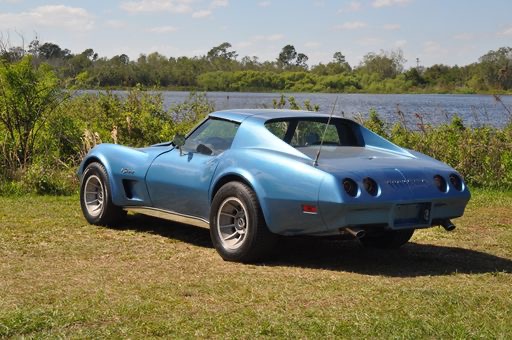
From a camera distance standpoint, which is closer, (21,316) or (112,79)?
(21,316)

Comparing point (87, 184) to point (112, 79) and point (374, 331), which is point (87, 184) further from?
point (112, 79)

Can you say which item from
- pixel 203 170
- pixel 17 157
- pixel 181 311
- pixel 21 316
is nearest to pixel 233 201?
pixel 203 170

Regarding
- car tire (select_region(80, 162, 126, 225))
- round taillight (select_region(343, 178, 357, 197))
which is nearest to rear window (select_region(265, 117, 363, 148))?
round taillight (select_region(343, 178, 357, 197))

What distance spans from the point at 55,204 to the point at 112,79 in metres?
9.60

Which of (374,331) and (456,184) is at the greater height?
Result: (456,184)

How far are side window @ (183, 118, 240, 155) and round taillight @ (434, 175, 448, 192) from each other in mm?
1969

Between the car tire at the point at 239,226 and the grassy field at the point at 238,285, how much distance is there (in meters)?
0.13

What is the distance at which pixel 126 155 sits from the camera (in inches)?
357

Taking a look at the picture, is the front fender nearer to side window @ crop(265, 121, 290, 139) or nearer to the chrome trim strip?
the chrome trim strip

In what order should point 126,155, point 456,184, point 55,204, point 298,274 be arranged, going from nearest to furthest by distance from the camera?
point 298,274, point 456,184, point 126,155, point 55,204

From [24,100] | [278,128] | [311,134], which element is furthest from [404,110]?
[278,128]

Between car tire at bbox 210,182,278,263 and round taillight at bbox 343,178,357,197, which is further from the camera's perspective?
car tire at bbox 210,182,278,263

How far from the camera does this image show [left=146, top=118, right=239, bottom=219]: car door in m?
8.03

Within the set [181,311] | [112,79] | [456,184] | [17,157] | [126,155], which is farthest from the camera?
[112,79]
